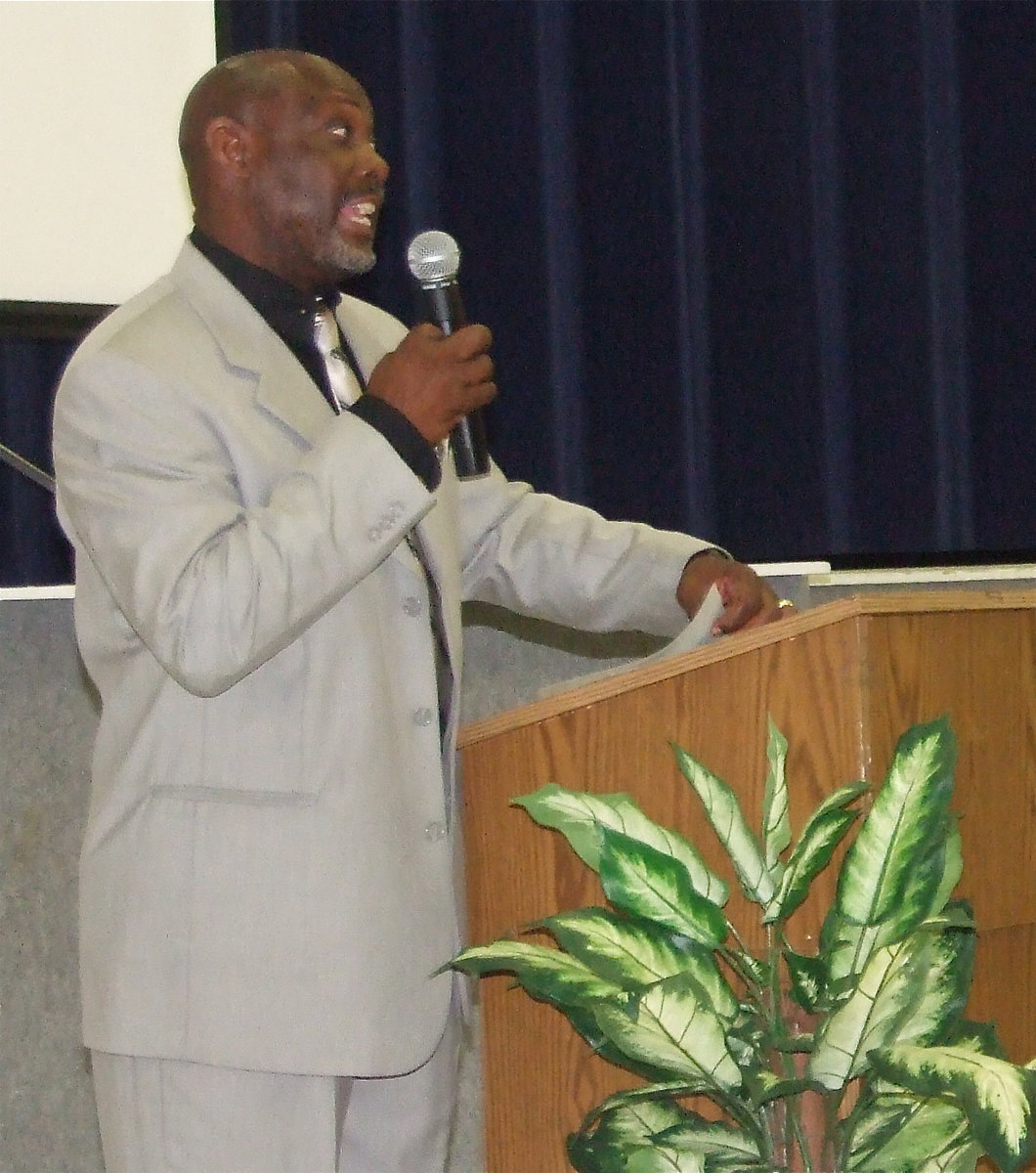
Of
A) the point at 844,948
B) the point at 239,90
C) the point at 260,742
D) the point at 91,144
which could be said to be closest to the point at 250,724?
the point at 260,742

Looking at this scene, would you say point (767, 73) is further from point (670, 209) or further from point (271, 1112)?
point (271, 1112)

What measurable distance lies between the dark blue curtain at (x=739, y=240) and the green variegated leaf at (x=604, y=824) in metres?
1.75

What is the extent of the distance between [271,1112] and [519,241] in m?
1.89

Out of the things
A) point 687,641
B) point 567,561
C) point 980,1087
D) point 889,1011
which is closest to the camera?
point 980,1087

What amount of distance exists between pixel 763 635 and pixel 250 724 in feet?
1.48

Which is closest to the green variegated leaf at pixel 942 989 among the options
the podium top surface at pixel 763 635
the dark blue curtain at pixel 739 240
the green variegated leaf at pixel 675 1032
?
the green variegated leaf at pixel 675 1032

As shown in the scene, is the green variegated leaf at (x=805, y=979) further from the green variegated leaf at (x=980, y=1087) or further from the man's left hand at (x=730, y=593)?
the man's left hand at (x=730, y=593)

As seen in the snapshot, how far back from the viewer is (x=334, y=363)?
5.81 feet

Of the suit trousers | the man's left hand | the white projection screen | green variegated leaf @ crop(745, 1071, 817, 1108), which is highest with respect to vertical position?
the white projection screen

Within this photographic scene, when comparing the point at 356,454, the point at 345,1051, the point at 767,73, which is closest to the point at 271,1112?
the point at 345,1051

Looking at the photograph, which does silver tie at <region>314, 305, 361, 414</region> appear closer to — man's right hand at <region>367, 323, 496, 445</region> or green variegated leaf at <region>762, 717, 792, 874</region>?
man's right hand at <region>367, 323, 496, 445</region>

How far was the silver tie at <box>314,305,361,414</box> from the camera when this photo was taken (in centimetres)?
175

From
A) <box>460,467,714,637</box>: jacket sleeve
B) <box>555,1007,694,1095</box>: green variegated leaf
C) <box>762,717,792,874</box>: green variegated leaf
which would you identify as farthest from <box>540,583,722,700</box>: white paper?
<box>555,1007,694,1095</box>: green variegated leaf

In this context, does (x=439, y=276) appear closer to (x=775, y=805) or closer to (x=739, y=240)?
(x=775, y=805)
